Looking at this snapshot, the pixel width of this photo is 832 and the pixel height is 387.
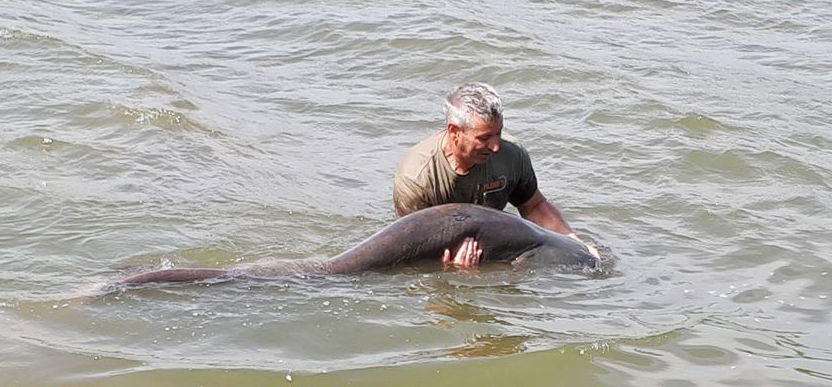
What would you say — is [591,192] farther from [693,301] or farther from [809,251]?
[693,301]

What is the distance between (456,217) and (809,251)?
2.33 meters

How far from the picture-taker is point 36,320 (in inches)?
239

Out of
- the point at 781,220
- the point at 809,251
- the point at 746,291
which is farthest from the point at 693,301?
the point at 781,220

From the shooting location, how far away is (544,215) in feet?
24.3

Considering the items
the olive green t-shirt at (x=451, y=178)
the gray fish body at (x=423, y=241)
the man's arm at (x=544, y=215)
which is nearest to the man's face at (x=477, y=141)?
the olive green t-shirt at (x=451, y=178)

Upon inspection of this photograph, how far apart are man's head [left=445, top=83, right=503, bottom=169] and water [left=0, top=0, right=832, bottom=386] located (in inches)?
27.5

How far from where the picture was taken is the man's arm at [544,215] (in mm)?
7359

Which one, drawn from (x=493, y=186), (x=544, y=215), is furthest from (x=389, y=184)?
(x=493, y=186)

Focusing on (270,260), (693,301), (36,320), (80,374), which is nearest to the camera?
(80,374)

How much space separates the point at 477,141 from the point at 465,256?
644mm

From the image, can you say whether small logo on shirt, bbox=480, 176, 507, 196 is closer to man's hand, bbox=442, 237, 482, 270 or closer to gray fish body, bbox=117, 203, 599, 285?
gray fish body, bbox=117, 203, 599, 285

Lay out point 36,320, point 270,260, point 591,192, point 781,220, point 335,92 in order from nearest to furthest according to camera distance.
A: point 36,320, point 270,260, point 781,220, point 591,192, point 335,92

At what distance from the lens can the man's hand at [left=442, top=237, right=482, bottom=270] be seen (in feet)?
22.6

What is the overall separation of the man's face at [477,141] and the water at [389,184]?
657mm
